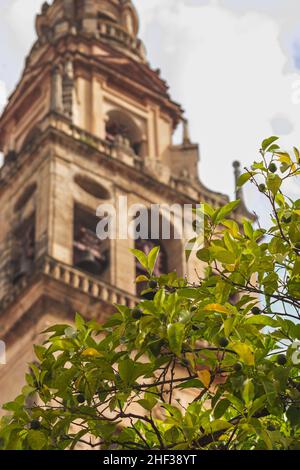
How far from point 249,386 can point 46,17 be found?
4172 cm

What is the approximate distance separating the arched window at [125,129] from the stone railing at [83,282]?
10774 millimetres

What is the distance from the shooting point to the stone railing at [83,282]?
3146 centimetres

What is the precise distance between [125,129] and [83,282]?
41.6 feet

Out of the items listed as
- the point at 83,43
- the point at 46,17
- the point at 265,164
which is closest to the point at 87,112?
the point at 83,43

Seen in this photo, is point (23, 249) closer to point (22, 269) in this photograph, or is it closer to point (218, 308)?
point (22, 269)

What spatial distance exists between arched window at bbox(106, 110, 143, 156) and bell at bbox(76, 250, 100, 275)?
26.5 feet

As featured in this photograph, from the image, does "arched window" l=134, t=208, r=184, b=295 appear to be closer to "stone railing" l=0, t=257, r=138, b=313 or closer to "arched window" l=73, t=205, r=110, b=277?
"arched window" l=73, t=205, r=110, b=277

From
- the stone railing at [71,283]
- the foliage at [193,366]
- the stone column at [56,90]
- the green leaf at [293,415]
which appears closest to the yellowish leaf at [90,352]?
the foliage at [193,366]

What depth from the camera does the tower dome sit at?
46000 millimetres

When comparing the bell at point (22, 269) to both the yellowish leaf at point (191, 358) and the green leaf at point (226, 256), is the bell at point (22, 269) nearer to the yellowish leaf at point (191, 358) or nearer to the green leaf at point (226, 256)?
the green leaf at point (226, 256)

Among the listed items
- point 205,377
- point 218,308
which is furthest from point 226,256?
point 205,377

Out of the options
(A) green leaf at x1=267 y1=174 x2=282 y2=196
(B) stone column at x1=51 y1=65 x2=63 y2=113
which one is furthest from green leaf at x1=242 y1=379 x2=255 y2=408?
(B) stone column at x1=51 y1=65 x2=63 y2=113

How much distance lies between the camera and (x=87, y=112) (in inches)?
Answer: 1636

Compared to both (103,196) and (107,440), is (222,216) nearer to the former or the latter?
(107,440)
